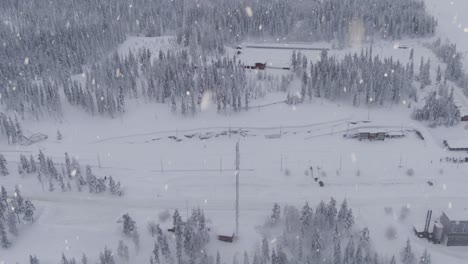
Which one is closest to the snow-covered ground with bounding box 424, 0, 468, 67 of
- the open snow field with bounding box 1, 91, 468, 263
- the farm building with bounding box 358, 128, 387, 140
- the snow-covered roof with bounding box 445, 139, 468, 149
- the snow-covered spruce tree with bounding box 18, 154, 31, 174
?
the snow-covered roof with bounding box 445, 139, 468, 149

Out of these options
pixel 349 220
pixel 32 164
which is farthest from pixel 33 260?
pixel 349 220

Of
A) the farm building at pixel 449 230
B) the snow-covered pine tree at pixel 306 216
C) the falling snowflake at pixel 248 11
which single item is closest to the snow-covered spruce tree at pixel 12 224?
the snow-covered pine tree at pixel 306 216

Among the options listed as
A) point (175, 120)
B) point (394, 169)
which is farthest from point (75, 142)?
point (394, 169)

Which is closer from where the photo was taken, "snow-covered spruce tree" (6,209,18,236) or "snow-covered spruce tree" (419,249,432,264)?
"snow-covered spruce tree" (419,249,432,264)

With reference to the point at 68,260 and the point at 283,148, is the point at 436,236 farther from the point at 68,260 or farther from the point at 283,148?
the point at 68,260

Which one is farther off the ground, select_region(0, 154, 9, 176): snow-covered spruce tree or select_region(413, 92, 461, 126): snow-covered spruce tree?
select_region(413, 92, 461, 126): snow-covered spruce tree

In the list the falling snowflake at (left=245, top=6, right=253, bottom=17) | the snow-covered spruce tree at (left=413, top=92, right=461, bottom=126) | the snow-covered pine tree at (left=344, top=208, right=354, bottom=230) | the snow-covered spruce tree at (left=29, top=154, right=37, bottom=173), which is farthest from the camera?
the falling snowflake at (left=245, top=6, right=253, bottom=17)

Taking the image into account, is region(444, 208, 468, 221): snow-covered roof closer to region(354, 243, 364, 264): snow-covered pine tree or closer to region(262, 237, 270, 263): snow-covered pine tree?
region(354, 243, 364, 264): snow-covered pine tree
